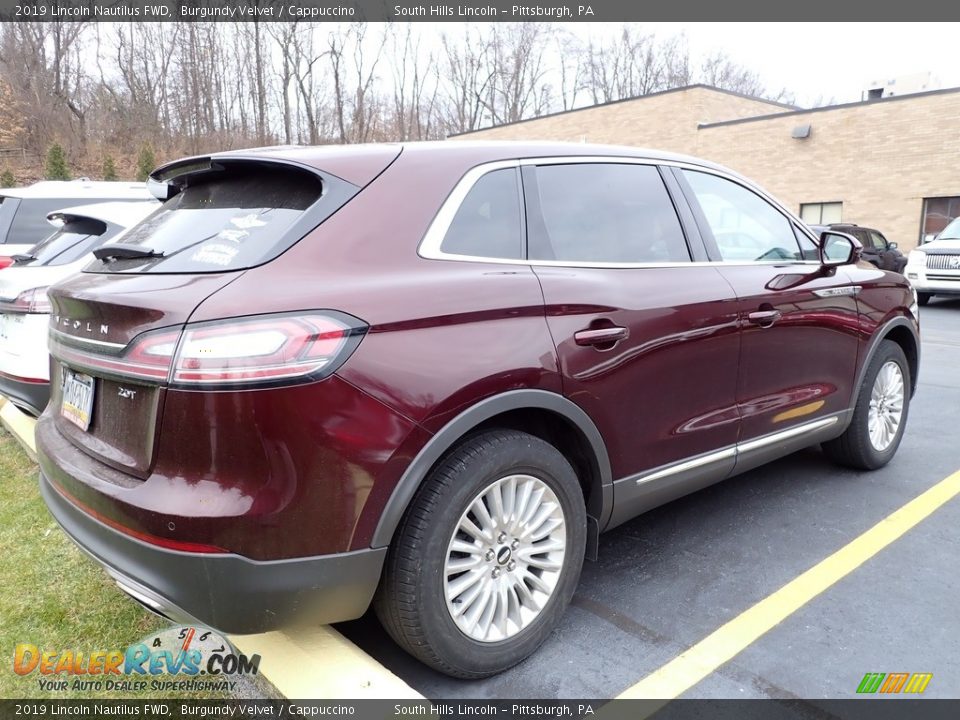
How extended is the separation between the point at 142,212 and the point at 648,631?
4056mm

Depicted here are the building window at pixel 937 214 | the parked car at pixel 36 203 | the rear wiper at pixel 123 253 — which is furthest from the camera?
the building window at pixel 937 214

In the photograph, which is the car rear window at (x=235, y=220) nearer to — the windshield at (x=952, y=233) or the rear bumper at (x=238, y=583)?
the rear bumper at (x=238, y=583)

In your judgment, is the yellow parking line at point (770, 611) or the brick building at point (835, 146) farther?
the brick building at point (835, 146)

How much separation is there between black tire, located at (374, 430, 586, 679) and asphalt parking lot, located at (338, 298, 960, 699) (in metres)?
0.15

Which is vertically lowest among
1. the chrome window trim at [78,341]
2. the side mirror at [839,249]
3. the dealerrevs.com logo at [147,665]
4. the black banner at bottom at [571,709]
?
the black banner at bottom at [571,709]

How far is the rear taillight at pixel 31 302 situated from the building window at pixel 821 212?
22.8m

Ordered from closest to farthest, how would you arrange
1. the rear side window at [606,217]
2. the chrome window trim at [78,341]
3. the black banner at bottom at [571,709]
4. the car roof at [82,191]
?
the chrome window trim at [78,341], the black banner at bottom at [571,709], the rear side window at [606,217], the car roof at [82,191]

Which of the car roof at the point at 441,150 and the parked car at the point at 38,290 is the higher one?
the car roof at the point at 441,150

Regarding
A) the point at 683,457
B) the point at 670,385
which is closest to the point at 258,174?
the point at 670,385

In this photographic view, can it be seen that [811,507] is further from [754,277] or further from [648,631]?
[648,631]

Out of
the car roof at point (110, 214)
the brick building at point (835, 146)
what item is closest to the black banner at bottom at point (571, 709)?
the car roof at point (110, 214)

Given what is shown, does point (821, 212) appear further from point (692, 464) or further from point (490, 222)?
point (490, 222)

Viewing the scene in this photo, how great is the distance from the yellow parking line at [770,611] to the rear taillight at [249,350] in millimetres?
1514

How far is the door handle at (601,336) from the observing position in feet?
8.42
